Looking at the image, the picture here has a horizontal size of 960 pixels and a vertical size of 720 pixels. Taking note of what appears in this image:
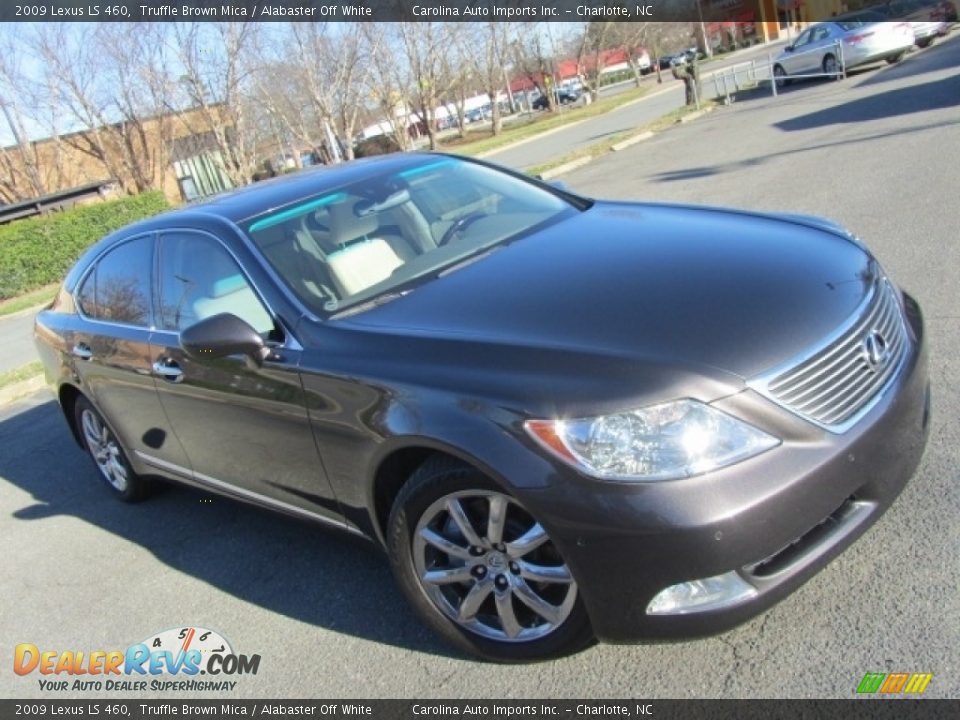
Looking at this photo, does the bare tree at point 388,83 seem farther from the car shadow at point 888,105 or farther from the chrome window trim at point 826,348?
the chrome window trim at point 826,348

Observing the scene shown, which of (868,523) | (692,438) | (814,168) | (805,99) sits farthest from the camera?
(805,99)

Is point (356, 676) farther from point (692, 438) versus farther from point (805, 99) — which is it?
point (805, 99)

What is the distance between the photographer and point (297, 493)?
3.53m

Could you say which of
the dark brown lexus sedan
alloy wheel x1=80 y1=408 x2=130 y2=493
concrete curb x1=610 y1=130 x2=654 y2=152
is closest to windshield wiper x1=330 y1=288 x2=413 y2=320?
the dark brown lexus sedan

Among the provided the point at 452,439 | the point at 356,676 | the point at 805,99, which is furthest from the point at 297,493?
the point at 805,99

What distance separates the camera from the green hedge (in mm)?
19453

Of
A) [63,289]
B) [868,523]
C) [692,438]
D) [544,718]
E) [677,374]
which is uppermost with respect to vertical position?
[63,289]

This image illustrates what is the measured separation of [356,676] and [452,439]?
3.51ft

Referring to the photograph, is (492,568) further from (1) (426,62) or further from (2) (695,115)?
(1) (426,62)

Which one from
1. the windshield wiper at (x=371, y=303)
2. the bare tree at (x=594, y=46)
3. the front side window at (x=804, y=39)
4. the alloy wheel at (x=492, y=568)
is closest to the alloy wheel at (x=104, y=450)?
the windshield wiper at (x=371, y=303)

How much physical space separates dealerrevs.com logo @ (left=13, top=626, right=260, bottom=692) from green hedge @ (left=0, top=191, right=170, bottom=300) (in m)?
17.0

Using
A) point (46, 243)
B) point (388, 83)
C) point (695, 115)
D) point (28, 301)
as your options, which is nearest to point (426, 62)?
point (388, 83)

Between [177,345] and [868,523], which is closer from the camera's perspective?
[868,523]

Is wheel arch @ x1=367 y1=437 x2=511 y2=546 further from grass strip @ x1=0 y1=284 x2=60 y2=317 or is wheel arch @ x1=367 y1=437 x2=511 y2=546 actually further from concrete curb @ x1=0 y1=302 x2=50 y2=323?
concrete curb @ x1=0 y1=302 x2=50 y2=323
